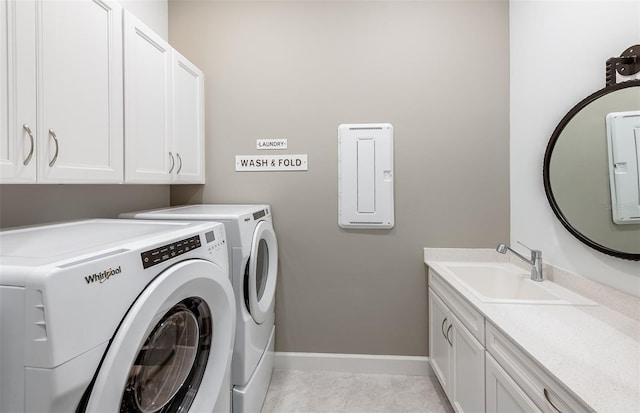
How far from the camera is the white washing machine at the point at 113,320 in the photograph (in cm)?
57

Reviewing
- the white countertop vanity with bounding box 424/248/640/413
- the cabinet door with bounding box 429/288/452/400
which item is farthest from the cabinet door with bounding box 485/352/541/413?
the cabinet door with bounding box 429/288/452/400

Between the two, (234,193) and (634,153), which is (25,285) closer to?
(234,193)

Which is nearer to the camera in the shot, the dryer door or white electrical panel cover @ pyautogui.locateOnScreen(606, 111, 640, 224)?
white electrical panel cover @ pyautogui.locateOnScreen(606, 111, 640, 224)

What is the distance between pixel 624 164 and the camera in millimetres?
1266

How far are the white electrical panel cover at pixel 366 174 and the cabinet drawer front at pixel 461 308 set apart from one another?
51 centimetres

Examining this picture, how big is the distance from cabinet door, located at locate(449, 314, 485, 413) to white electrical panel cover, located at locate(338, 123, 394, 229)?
814 mm

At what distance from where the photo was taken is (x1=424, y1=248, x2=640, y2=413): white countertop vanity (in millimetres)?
826

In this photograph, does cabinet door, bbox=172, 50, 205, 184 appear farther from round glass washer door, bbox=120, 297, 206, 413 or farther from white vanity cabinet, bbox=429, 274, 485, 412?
white vanity cabinet, bbox=429, 274, 485, 412

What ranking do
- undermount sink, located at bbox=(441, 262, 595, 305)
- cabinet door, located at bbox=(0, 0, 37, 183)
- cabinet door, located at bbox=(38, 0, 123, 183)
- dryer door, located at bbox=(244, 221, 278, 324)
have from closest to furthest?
cabinet door, located at bbox=(0, 0, 37, 183), cabinet door, located at bbox=(38, 0, 123, 183), undermount sink, located at bbox=(441, 262, 595, 305), dryer door, located at bbox=(244, 221, 278, 324)

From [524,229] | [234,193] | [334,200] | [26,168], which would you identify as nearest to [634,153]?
[524,229]

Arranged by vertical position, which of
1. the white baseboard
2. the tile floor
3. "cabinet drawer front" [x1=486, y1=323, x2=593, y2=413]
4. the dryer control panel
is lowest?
the tile floor

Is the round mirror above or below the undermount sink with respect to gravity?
above

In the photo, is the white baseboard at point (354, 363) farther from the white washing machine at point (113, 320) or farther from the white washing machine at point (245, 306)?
the white washing machine at point (113, 320)

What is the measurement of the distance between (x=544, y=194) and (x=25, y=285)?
2265 millimetres
